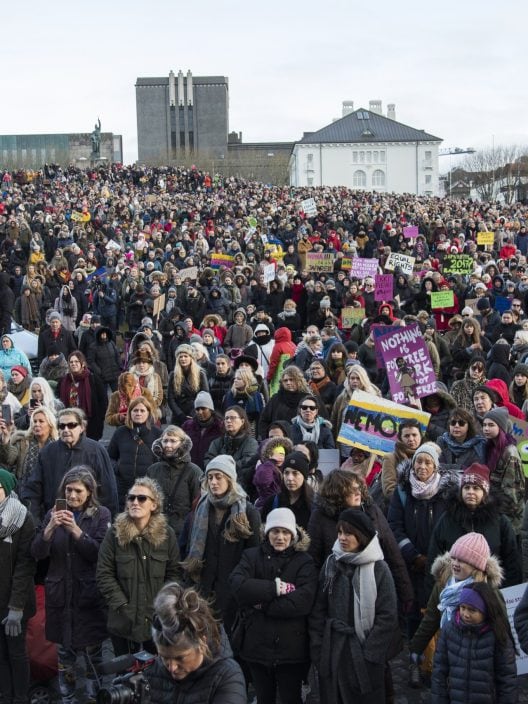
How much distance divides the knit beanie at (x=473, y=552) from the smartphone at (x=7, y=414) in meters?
4.78

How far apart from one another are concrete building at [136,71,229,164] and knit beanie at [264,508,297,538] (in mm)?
121374

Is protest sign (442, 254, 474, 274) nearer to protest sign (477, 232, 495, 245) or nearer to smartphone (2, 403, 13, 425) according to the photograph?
protest sign (477, 232, 495, 245)

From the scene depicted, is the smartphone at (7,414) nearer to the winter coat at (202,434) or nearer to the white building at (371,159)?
the winter coat at (202,434)

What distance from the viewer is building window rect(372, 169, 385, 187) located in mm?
97500

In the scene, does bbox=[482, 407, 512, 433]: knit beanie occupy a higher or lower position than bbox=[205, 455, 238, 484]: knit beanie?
higher

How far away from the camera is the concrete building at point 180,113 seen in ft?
406

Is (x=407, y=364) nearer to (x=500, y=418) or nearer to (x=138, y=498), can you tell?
(x=500, y=418)

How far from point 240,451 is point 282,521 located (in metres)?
2.18

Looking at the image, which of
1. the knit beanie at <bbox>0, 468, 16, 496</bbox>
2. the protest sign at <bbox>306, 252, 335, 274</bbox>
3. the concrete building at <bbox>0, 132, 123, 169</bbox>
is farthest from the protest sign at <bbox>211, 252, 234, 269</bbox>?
the concrete building at <bbox>0, 132, 123, 169</bbox>

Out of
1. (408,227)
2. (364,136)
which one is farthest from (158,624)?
(364,136)

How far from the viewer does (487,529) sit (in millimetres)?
5637

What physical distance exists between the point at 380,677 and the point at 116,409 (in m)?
4.30

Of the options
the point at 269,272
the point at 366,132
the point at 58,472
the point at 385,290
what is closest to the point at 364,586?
the point at 58,472

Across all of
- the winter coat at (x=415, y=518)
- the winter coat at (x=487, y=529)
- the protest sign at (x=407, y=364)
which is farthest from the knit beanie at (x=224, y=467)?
the protest sign at (x=407, y=364)
